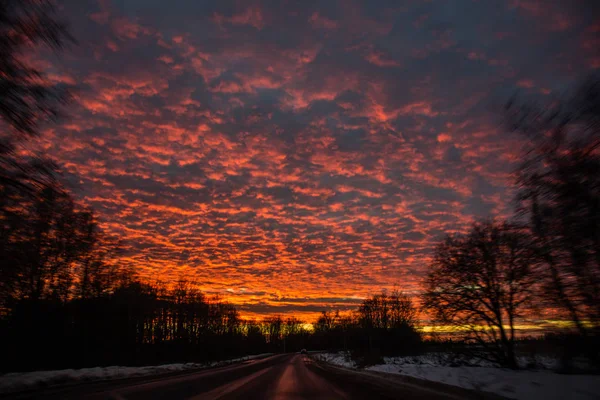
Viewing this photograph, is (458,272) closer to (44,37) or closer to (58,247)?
(58,247)

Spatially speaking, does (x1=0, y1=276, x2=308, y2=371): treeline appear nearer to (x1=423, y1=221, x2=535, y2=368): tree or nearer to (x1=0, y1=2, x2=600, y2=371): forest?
(x1=0, y1=2, x2=600, y2=371): forest

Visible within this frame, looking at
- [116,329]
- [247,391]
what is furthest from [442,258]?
[116,329]

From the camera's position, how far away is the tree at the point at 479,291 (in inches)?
588

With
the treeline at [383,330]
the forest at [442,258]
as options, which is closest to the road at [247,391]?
the forest at [442,258]

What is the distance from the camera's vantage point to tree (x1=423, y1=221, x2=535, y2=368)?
1495cm

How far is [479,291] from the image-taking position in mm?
15836

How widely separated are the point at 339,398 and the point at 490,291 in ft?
28.8

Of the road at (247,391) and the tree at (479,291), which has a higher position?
the tree at (479,291)

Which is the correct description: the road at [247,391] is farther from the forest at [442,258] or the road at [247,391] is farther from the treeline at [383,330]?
the treeline at [383,330]

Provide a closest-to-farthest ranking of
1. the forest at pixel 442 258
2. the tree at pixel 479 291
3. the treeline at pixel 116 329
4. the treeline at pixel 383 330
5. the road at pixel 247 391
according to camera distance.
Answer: the forest at pixel 442 258 → the road at pixel 247 391 → the tree at pixel 479 291 → the treeline at pixel 116 329 → the treeline at pixel 383 330

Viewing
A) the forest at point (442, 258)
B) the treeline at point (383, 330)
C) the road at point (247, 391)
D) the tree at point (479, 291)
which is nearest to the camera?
the forest at point (442, 258)

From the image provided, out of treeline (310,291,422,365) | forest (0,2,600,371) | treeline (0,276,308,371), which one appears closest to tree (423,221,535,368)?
forest (0,2,600,371)

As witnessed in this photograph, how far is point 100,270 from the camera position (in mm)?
24453

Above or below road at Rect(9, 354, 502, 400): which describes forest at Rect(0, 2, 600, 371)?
above
